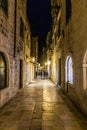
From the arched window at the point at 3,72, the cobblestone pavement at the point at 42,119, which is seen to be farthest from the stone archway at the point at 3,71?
the cobblestone pavement at the point at 42,119

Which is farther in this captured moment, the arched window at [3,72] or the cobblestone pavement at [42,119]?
the arched window at [3,72]

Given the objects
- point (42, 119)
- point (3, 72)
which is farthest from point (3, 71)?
point (42, 119)

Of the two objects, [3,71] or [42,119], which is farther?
[3,71]

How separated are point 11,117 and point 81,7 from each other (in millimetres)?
4397

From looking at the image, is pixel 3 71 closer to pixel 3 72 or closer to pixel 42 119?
pixel 3 72

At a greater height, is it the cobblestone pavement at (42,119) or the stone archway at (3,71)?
the stone archway at (3,71)

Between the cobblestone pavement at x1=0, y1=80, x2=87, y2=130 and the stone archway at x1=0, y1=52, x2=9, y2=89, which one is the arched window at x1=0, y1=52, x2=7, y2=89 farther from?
the cobblestone pavement at x1=0, y1=80, x2=87, y2=130

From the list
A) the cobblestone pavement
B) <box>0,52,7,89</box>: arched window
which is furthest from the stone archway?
the cobblestone pavement

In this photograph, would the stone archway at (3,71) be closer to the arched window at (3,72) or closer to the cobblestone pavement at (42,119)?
the arched window at (3,72)

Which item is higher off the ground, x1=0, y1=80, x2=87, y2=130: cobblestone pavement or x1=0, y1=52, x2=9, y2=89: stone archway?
x1=0, y1=52, x2=9, y2=89: stone archway

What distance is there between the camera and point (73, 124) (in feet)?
15.6

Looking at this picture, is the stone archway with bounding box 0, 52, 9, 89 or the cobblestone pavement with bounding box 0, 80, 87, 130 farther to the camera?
the stone archway with bounding box 0, 52, 9, 89

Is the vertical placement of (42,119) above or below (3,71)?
below

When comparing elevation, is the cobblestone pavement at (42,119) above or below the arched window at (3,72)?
below
